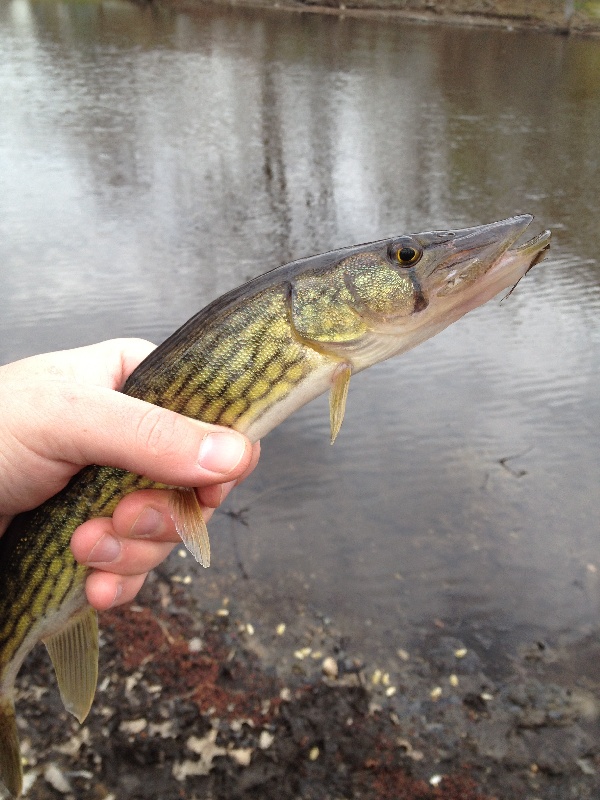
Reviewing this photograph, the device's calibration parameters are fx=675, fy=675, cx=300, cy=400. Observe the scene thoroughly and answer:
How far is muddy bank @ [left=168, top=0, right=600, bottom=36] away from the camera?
2736cm

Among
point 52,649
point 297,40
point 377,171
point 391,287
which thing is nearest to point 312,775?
point 52,649

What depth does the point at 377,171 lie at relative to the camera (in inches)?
399

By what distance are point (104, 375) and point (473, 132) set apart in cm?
1126

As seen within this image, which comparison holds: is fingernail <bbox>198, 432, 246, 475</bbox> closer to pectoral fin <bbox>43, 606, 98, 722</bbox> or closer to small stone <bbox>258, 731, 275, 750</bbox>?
pectoral fin <bbox>43, 606, 98, 722</bbox>

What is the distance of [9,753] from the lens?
2318 millimetres

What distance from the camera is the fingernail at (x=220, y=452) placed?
2.04m

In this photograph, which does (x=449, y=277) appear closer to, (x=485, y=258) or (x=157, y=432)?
(x=485, y=258)

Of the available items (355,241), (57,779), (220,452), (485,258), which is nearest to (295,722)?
(57,779)

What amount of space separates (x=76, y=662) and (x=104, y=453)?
883mm

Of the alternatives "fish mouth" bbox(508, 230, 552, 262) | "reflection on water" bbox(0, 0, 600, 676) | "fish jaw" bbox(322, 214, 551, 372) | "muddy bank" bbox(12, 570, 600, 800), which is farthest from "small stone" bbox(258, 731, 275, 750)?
"fish mouth" bbox(508, 230, 552, 262)

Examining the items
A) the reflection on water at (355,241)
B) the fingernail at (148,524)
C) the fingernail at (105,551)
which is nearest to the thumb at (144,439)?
the fingernail at (148,524)

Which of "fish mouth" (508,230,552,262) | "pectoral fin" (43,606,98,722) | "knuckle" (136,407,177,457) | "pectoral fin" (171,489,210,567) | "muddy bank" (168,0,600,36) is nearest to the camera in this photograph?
"fish mouth" (508,230,552,262)

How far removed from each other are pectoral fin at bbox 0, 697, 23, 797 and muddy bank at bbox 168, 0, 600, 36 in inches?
1225

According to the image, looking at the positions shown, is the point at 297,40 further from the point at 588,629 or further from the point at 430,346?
the point at 588,629
